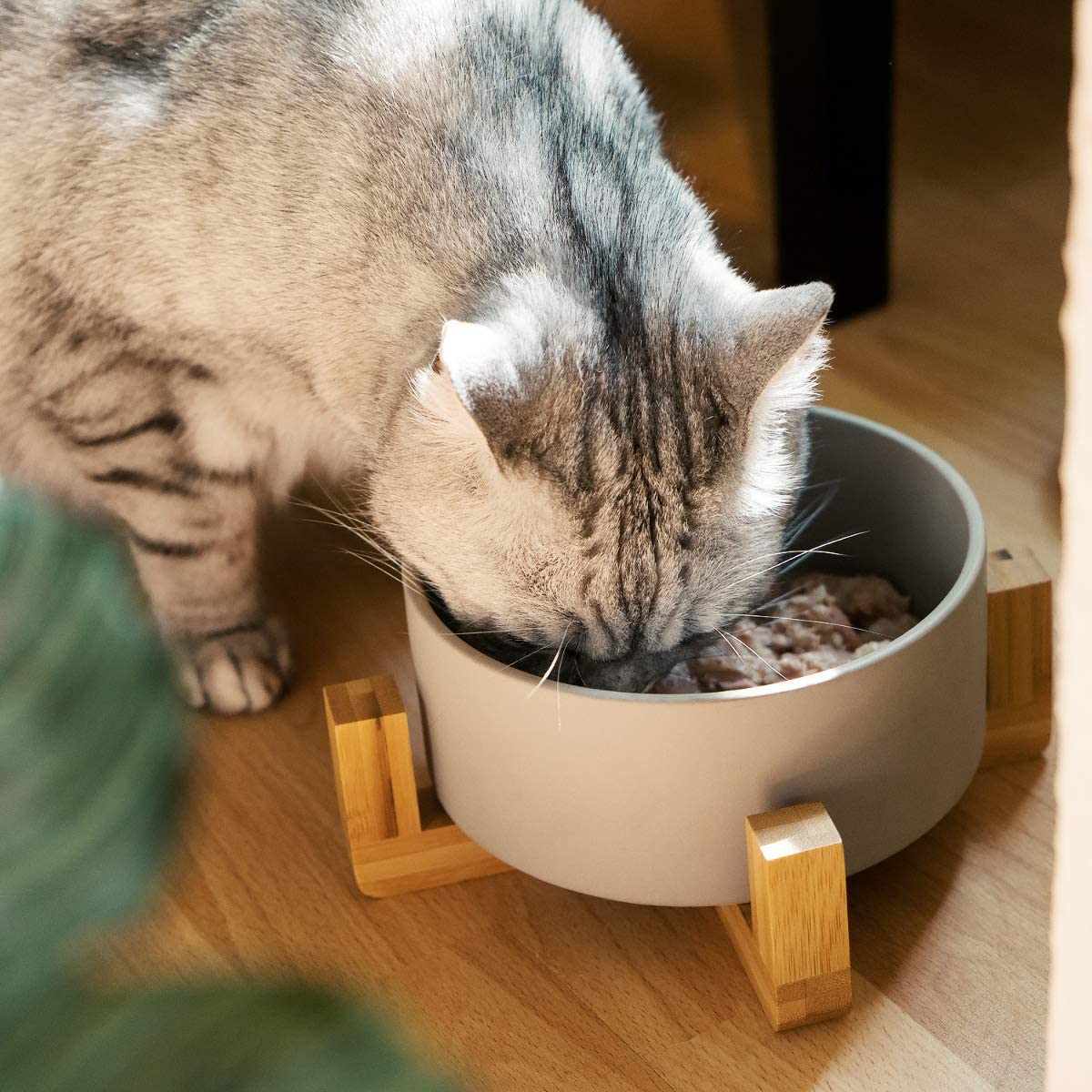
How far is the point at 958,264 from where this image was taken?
2043 mm

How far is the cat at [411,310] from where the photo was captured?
0.99 meters

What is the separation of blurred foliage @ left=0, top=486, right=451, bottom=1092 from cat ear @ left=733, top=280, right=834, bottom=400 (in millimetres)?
568

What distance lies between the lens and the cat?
0.99 m

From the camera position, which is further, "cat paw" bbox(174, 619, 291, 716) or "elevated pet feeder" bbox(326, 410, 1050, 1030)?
"cat paw" bbox(174, 619, 291, 716)

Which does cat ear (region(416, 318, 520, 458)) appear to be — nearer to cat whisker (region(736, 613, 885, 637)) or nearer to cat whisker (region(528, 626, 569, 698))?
cat whisker (region(528, 626, 569, 698))

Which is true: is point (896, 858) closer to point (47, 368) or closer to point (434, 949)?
point (434, 949)

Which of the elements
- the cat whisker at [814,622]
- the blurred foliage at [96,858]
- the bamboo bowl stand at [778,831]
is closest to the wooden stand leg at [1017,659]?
the bamboo bowl stand at [778,831]

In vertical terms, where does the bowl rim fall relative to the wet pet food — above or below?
above

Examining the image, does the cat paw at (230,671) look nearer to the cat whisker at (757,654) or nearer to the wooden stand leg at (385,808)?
the wooden stand leg at (385,808)

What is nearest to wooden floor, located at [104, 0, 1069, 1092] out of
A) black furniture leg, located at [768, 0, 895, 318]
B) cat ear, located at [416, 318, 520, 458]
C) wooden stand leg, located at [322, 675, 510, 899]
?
A: wooden stand leg, located at [322, 675, 510, 899]

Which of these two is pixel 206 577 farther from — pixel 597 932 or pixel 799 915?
pixel 799 915

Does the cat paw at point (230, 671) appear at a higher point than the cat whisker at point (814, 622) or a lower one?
lower

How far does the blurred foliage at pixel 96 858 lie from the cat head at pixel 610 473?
35 centimetres

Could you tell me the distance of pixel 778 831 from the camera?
38.8 inches
